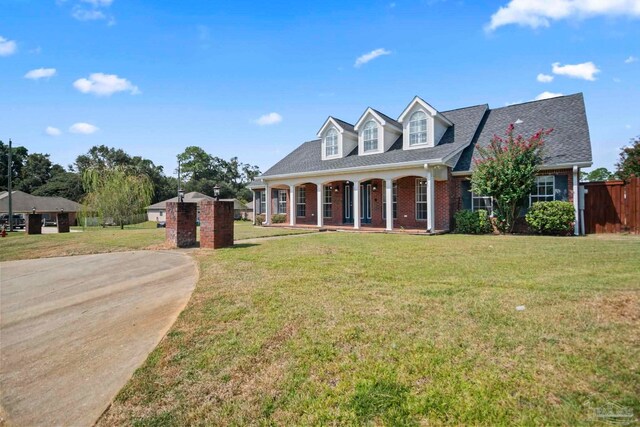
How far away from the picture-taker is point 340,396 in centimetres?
268

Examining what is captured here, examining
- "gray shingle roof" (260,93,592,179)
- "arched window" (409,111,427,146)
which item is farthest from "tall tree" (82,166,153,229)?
→ "arched window" (409,111,427,146)

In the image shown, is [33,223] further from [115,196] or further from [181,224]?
[181,224]

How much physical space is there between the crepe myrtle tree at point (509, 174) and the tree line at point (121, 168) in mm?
42157

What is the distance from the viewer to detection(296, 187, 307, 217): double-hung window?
865 inches

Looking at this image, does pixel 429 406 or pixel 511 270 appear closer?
pixel 429 406

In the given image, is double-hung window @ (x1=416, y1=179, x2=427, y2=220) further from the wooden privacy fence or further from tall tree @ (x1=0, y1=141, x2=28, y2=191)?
tall tree @ (x1=0, y1=141, x2=28, y2=191)

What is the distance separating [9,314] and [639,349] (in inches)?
325

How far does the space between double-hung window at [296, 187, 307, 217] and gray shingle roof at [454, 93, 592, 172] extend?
32.7 feet

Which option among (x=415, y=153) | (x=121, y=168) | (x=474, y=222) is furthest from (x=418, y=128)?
(x=121, y=168)

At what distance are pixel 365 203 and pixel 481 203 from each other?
20.6 feet

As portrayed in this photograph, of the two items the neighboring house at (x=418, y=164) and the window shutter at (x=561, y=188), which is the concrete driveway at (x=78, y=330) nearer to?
the neighboring house at (x=418, y=164)

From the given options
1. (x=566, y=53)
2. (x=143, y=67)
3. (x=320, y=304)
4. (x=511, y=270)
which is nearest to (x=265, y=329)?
(x=320, y=304)

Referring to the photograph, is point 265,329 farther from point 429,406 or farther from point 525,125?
point 525,125

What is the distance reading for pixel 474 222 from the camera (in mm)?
14320
